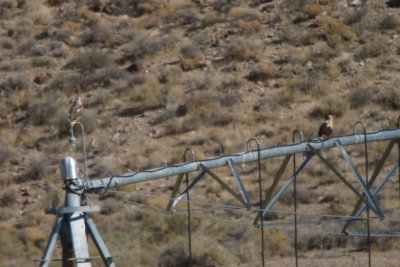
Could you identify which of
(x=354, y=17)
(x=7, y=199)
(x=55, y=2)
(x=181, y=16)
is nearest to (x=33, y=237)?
(x=7, y=199)

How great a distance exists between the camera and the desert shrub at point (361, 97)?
164 feet

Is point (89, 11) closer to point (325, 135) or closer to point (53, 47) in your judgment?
point (53, 47)

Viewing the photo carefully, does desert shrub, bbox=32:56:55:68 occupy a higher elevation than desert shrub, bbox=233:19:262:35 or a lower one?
lower

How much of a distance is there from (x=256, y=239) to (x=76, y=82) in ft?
61.3

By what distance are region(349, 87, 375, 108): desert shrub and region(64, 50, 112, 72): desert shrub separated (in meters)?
12.7

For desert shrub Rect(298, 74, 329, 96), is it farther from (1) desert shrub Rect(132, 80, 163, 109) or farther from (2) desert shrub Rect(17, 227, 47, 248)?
(2) desert shrub Rect(17, 227, 47, 248)

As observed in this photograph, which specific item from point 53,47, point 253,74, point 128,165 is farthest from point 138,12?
point 128,165

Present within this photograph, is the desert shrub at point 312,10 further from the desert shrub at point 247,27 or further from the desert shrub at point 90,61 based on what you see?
the desert shrub at point 90,61

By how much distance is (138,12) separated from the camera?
6450cm

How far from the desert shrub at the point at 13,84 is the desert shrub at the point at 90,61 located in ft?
10.7

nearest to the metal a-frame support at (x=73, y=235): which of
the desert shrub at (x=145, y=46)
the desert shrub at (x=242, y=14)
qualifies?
the desert shrub at (x=145, y=46)

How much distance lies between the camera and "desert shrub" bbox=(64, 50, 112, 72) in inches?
2255

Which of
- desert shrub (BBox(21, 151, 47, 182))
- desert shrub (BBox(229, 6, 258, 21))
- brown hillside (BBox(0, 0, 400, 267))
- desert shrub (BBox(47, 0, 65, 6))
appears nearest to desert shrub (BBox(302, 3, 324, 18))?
brown hillside (BBox(0, 0, 400, 267))

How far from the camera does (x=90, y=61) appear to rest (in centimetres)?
5772
